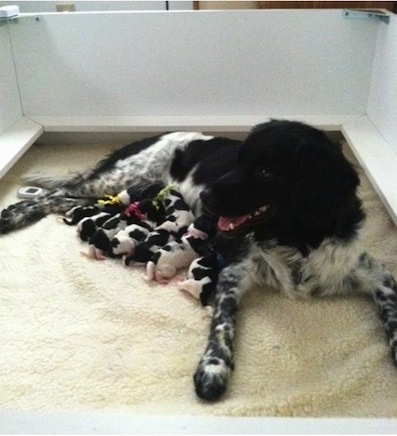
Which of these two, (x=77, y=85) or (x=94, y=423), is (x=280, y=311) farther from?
(x=77, y=85)

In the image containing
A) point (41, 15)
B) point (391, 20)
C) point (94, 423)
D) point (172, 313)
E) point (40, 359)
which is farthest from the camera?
point (41, 15)

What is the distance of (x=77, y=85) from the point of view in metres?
3.37

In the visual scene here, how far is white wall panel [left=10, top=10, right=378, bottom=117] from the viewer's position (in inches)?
125

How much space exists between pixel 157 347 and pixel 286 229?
590 mm

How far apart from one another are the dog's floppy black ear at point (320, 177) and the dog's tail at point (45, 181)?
5.22ft

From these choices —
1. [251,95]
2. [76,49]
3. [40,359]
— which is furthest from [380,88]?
[40,359]

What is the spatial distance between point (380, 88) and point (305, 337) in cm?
187

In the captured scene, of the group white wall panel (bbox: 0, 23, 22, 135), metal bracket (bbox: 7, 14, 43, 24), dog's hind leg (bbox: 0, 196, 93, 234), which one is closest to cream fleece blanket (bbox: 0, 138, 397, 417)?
dog's hind leg (bbox: 0, 196, 93, 234)

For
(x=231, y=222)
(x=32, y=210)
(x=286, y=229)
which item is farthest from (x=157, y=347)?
(x=32, y=210)

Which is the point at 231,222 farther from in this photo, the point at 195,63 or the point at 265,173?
the point at 195,63

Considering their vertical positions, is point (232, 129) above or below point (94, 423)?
below

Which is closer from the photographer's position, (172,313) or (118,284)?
(172,313)

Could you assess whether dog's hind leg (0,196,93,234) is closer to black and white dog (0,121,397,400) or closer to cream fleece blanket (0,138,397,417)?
cream fleece blanket (0,138,397,417)

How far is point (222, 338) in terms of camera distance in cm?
168
